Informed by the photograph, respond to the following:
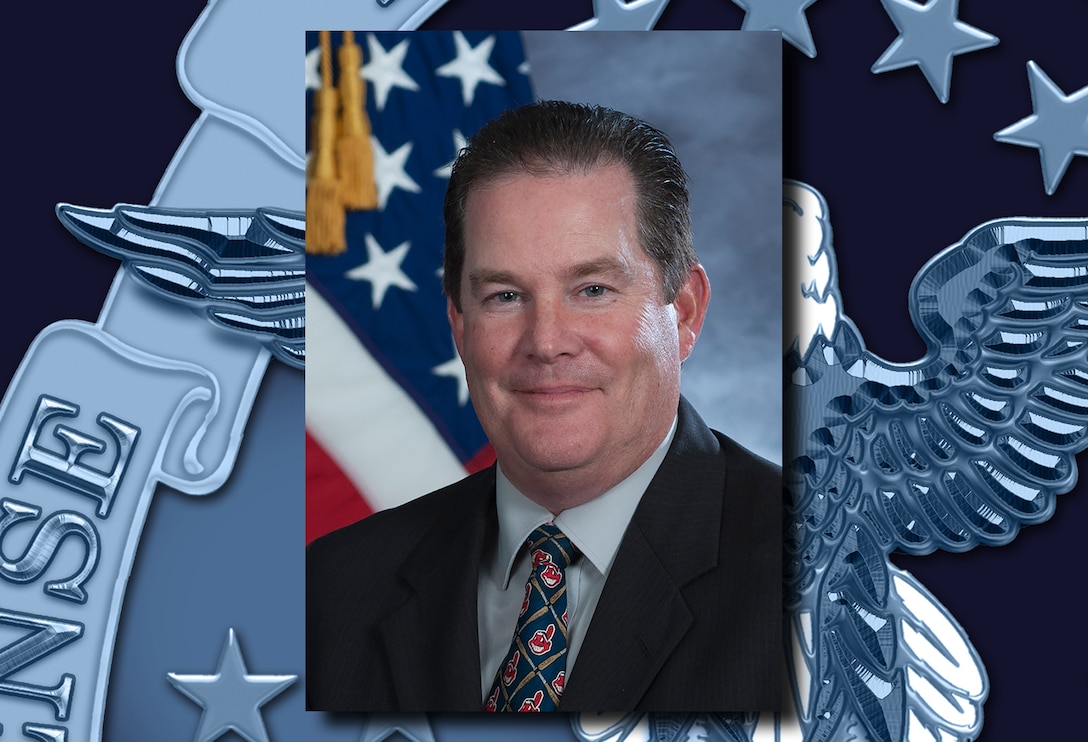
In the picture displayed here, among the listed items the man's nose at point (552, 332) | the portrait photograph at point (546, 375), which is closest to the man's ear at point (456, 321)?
the portrait photograph at point (546, 375)

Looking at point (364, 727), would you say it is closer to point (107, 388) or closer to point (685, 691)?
point (685, 691)

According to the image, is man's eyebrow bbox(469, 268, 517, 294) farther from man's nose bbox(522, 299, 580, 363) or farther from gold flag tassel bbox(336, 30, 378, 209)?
gold flag tassel bbox(336, 30, 378, 209)

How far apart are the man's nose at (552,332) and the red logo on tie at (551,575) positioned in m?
0.45

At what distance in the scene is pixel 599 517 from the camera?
2707mm

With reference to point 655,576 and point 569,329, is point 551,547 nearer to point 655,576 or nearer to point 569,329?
point 655,576

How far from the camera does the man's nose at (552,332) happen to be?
263 centimetres

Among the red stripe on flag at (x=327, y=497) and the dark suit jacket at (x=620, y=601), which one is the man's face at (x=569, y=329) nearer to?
the dark suit jacket at (x=620, y=601)

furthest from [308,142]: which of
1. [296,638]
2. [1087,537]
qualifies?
[1087,537]

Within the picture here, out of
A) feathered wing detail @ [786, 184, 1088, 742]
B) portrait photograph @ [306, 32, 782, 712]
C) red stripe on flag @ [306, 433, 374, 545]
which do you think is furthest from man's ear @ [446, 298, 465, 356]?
feathered wing detail @ [786, 184, 1088, 742]

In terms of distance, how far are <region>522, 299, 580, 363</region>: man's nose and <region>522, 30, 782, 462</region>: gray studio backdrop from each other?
28cm

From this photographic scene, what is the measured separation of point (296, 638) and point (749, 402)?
115 cm

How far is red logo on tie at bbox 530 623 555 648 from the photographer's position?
2.68 m

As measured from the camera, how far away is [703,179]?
2.73 meters

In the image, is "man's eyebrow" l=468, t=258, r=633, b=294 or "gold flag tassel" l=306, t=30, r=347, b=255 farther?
"gold flag tassel" l=306, t=30, r=347, b=255
